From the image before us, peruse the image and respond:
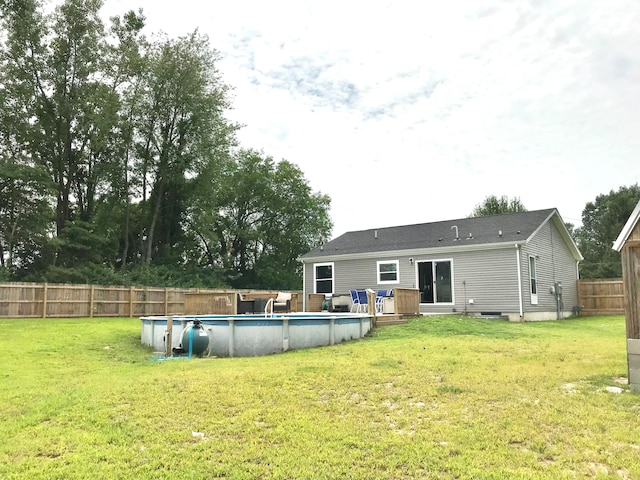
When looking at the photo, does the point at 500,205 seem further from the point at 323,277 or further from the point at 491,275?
the point at 491,275

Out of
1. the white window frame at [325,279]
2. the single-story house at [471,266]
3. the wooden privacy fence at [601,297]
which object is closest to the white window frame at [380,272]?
the single-story house at [471,266]

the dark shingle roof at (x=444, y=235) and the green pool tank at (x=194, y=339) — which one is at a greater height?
the dark shingle roof at (x=444, y=235)

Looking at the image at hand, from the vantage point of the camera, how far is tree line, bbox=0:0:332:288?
76.3 feet

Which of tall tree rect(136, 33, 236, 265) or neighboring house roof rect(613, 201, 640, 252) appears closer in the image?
neighboring house roof rect(613, 201, 640, 252)

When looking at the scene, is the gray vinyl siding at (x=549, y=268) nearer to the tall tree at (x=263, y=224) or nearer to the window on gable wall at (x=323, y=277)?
the window on gable wall at (x=323, y=277)

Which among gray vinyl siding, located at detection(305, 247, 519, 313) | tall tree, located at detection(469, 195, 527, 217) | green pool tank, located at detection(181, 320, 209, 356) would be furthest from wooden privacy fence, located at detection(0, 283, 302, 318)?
tall tree, located at detection(469, 195, 527, 217)

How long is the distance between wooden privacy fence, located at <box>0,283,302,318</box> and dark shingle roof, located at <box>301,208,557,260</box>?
248 inches

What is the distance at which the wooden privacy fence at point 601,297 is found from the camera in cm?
1972

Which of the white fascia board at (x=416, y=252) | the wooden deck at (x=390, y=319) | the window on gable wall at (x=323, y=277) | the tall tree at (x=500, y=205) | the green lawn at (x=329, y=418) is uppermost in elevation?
the tall tree at (x=500, y=205)

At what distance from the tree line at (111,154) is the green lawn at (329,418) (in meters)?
17.1

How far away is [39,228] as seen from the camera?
2350cm

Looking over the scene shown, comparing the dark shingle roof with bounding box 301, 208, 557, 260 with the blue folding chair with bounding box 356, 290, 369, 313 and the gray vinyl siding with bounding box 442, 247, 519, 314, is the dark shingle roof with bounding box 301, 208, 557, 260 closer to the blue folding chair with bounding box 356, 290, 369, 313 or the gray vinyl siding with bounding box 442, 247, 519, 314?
the gray vinyl siding with bounding box 442, 247, 519, 314

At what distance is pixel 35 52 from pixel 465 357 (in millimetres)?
25430

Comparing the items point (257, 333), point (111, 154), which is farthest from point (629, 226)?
point (111, 154)
